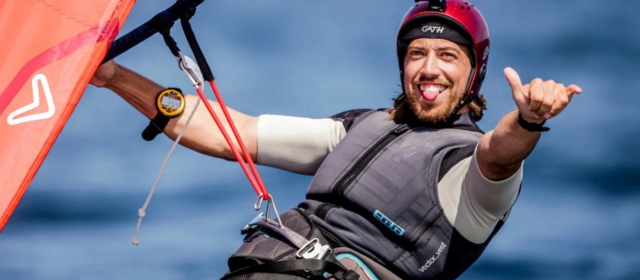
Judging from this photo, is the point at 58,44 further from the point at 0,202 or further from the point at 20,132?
the point at 0,202

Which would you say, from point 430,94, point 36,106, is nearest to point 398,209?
point 430,94

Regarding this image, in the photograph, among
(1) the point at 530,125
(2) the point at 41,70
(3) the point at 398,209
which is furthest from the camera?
(3) the point at 398,209

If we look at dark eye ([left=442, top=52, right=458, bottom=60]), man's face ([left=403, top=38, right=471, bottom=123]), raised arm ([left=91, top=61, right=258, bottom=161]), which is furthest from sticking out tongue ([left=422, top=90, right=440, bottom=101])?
raised arm ([left=91, top=61, right=258, bottom=161])

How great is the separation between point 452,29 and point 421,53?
222 mm

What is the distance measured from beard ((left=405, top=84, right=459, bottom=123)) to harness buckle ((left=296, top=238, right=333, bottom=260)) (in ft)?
3.71

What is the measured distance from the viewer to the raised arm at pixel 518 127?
148 inches

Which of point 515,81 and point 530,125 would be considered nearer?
point 515,81

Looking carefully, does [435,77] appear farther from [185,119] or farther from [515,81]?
[185,119]

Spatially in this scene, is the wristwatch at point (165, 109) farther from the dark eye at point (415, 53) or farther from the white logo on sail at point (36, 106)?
the dark eye at point (415, 53)

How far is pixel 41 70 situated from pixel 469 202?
2.18 m

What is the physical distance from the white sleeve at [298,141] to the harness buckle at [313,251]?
1.03 m

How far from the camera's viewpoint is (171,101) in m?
5.30

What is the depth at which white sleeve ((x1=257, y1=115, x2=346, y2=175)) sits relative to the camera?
5289 millimetres

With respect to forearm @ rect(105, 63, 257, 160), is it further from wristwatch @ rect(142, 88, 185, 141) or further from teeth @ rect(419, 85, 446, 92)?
teeth @ rect(419, 85, 446, 92)
